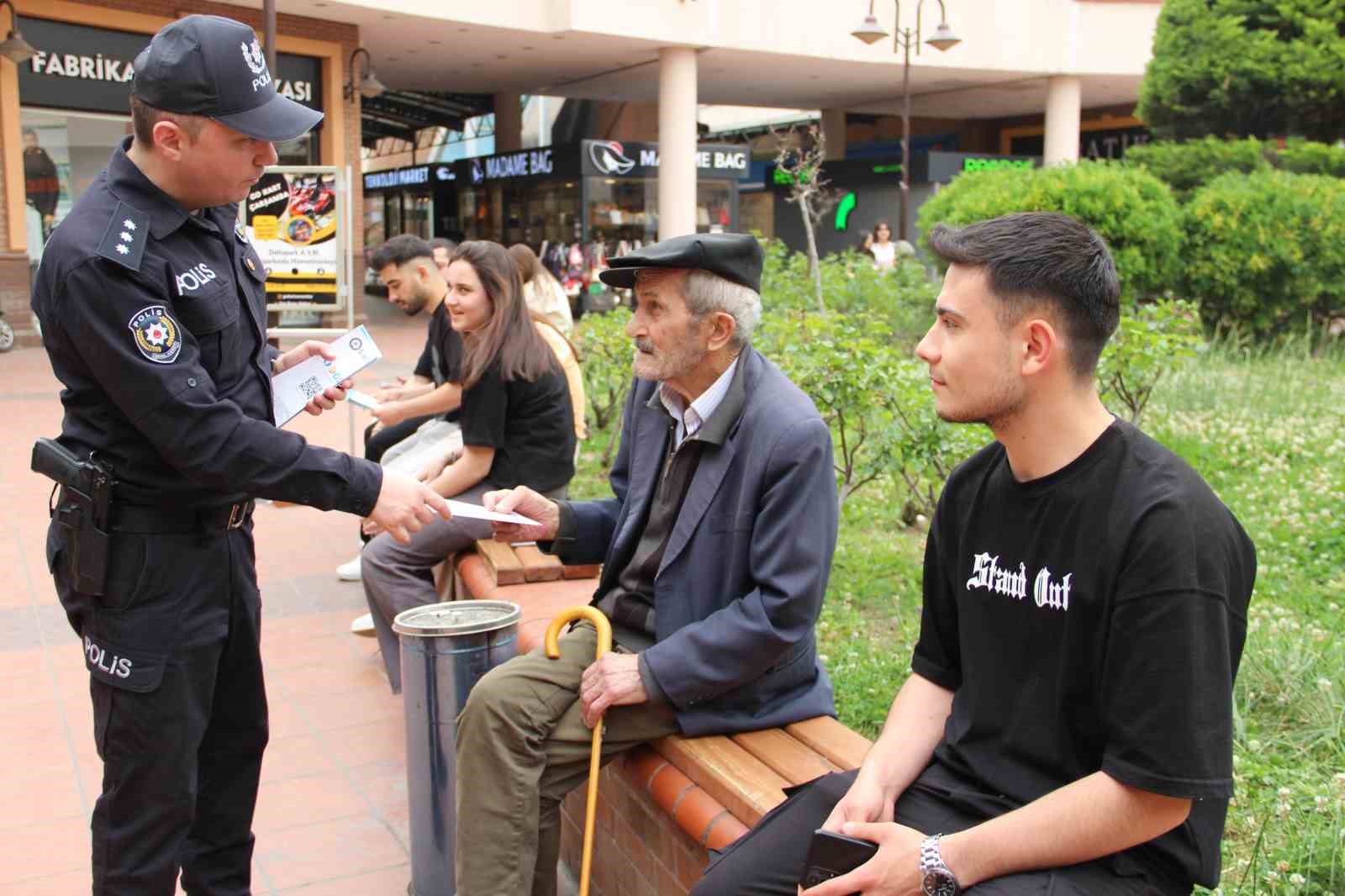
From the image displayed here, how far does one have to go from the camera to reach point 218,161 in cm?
263

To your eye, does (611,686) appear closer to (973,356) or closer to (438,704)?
(438,704)

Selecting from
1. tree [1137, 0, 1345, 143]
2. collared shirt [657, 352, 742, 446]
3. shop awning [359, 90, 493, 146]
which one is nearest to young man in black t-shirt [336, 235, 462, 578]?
collared shirt [657, 352, 742, 446]

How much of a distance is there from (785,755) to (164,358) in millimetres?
1595

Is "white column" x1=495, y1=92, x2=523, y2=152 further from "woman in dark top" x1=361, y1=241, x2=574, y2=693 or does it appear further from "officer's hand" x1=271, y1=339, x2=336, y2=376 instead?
"officer's hand" x1=271, y1=339, x2=336, y2=376

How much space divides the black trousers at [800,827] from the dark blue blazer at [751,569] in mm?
398


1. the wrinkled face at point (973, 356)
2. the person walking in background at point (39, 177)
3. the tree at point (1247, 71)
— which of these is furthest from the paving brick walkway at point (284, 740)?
the tree at point (1247, 71)

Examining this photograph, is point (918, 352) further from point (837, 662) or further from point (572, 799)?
point (837, 662)

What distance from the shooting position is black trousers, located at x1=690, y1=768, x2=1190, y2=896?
216 centimetres

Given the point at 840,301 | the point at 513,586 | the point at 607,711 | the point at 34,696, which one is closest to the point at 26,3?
the point at 840,301

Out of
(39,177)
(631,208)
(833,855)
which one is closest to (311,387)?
(833,855)

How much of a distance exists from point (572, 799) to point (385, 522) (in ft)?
3.66

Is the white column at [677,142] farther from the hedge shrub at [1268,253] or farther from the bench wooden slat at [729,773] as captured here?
the bench wooden slat at [729,773]

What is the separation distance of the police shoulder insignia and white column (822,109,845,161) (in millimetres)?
→ 33643

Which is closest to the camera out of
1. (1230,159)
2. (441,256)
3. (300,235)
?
(441,256)
